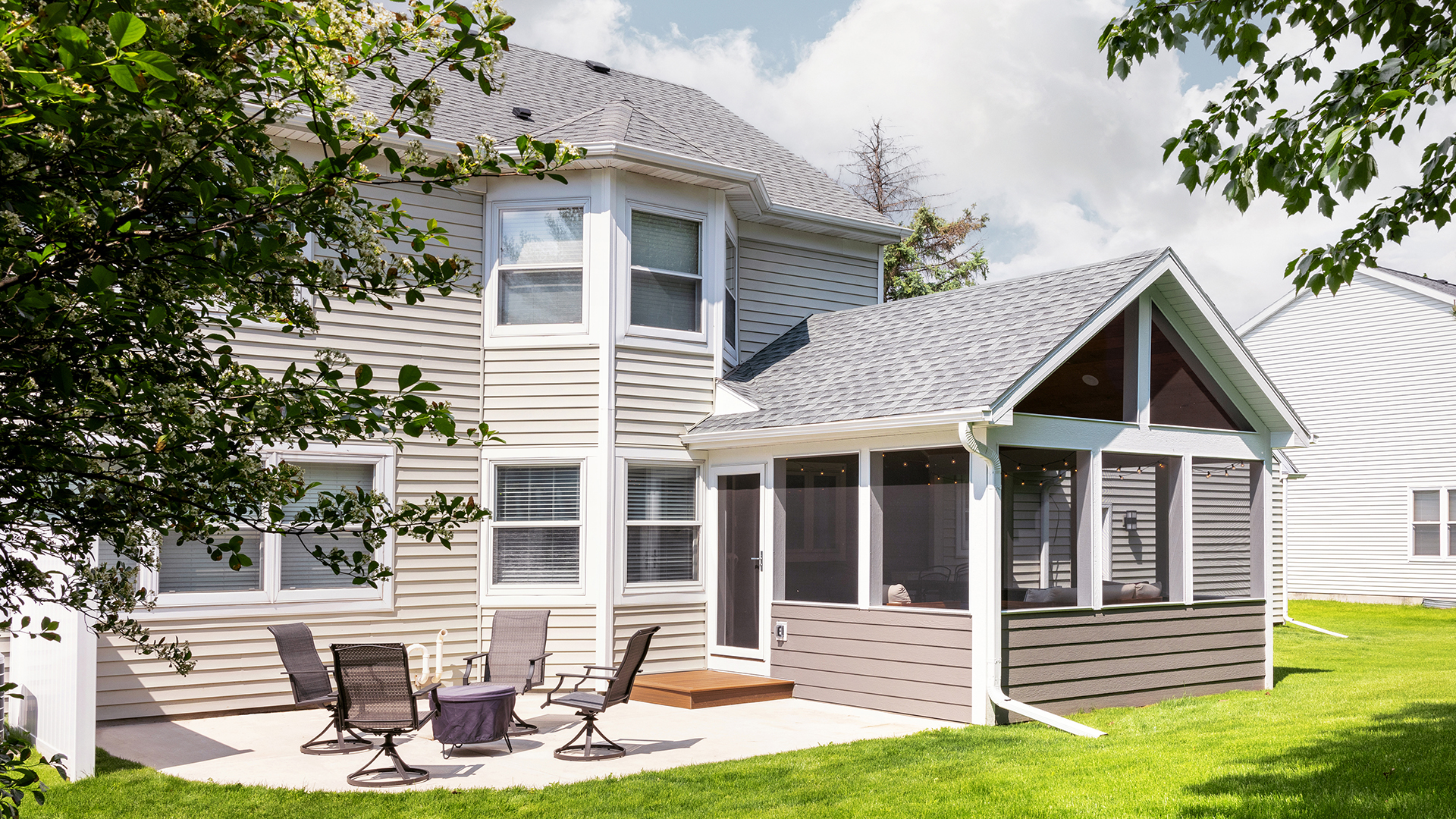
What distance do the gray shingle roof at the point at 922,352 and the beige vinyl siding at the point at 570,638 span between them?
237 cm

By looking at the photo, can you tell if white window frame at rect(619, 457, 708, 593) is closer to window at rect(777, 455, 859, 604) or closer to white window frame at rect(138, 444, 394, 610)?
window at rect(777, 455, 859, 604)

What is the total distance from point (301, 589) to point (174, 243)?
9130mm

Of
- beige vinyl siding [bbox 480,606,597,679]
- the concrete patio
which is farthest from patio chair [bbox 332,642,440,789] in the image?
beige vinyl siding [bbox 480,606,597,679]

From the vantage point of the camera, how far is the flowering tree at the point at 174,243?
2254 millimetres

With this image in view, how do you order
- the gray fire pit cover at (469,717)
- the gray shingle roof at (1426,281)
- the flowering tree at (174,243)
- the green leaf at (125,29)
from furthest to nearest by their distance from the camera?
the gray shingle roof at (1426,281) → the gray fire pit cover at (469,717) → the flowering tree at (174,243) → the green leaf at (125,29)

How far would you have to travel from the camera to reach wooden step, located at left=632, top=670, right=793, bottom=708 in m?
10.9

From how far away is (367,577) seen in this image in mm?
3385

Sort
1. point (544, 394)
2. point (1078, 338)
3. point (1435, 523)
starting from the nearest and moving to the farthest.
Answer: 1. point (1078, 338)
2. point (544, 394)
3. point (1435, 523)

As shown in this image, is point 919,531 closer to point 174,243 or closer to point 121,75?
point 174,243

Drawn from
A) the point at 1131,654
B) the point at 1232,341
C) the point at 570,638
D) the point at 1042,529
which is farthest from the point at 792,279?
the point at 1042,529

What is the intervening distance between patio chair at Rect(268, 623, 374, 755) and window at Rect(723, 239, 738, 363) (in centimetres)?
563

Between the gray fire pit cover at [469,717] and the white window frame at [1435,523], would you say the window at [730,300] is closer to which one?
the gray fire pit cover at [469,717]

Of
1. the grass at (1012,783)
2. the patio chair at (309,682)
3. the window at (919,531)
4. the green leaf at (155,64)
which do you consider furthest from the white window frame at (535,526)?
the green leaf at (155,64)

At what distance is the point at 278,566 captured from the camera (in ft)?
35.4
